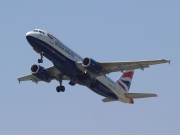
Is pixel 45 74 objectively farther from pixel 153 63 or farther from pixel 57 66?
pixel 153 63

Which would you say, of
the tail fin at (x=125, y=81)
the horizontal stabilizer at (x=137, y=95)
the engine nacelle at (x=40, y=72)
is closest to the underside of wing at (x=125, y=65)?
the horizontal stabilizer at (x=137, y=95)

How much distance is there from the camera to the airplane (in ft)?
208

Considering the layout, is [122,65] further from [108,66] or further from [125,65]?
[108,66]

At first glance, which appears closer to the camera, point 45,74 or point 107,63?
point 107,63

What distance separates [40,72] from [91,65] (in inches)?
322

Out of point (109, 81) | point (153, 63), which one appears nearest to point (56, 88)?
point (109, 81)

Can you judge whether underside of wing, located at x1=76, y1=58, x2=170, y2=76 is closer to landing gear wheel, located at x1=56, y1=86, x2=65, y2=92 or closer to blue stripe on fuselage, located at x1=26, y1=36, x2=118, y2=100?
blue stripe on fuselage, located at x1=26, y1=36, x2=118, y2=100

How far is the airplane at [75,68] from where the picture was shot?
63.5m

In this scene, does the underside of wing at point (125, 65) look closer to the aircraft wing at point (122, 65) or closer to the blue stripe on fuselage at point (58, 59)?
the aircraft wing at point (122, 65)

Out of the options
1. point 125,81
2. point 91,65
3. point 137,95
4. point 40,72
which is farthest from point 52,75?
point 125,81

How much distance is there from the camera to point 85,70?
217ft

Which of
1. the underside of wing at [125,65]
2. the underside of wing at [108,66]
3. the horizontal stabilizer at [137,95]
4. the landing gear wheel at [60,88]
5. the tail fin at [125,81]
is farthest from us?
the tail fin at [125,81]

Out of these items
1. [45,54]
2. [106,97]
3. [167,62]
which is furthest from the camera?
→ [106,97]

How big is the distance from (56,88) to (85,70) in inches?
263
